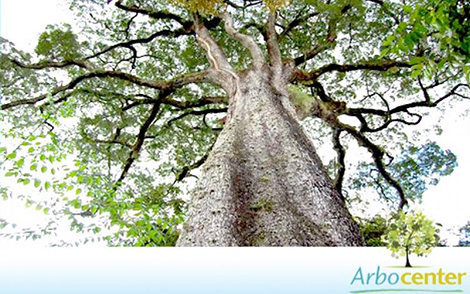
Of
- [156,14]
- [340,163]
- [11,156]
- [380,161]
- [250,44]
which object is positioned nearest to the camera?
[11,156]

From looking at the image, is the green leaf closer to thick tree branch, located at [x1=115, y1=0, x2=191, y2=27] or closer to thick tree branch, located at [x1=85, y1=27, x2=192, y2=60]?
thick tree branch, located at [x1=115, y1=0, x2=191, y2=27]

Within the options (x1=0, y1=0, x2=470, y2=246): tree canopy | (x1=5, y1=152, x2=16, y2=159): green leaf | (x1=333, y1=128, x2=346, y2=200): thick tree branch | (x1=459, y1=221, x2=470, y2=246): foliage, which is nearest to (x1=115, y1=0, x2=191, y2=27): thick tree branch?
(x1=0, y1=0, x2=470, y2=246): tree canopy

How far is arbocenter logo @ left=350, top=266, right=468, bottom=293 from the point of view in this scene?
1388 mm

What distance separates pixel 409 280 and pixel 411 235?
178 millimetres

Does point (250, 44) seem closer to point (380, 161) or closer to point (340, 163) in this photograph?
point (340, 163)

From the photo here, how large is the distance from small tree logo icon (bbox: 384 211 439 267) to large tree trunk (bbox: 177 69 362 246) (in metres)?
0.58

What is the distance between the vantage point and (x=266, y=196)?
2.37 meters

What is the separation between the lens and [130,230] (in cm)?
229

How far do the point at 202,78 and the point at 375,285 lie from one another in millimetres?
4256

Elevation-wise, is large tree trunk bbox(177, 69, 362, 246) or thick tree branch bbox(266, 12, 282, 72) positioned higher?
thick tree branch bbox(266, 12, 282, 72)

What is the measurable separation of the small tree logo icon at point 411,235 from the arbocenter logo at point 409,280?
0.21 feet

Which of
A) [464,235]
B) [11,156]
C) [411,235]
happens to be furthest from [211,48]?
[464,235]

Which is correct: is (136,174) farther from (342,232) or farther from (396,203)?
(342,232)

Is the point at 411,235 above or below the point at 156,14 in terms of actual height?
below
